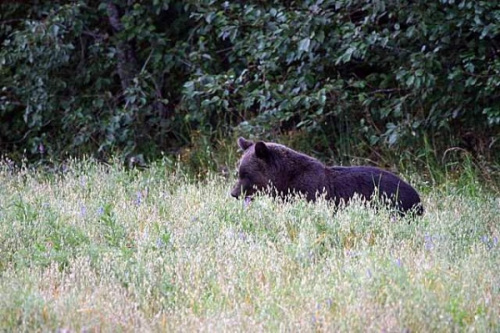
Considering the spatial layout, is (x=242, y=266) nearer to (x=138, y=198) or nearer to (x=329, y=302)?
(x=329, y=302)

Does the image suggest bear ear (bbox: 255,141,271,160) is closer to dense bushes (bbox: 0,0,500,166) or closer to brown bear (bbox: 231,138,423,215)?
brown bear (bbox: 231,138,423,215)

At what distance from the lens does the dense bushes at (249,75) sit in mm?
10492

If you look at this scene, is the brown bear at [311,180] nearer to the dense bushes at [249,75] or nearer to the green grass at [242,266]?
the green grass at [242,266]

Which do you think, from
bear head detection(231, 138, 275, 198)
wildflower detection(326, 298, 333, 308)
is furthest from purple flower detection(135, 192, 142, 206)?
wildflower detection(326, 298, 333, 308)

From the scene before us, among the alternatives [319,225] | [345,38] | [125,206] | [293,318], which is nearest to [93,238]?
[125,206]

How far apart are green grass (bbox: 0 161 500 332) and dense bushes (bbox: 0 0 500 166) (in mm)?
2576

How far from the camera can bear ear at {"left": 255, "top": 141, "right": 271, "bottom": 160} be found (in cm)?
865

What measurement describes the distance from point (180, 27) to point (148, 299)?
28.2 ft

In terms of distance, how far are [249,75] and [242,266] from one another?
6241mm

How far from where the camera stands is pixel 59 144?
13.6 metres

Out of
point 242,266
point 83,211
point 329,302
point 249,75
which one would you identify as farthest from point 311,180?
point 249,75

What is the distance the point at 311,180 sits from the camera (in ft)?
28.0

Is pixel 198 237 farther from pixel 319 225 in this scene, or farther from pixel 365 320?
pixel 365 320

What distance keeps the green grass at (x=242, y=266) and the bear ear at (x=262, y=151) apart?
2.17 ft
